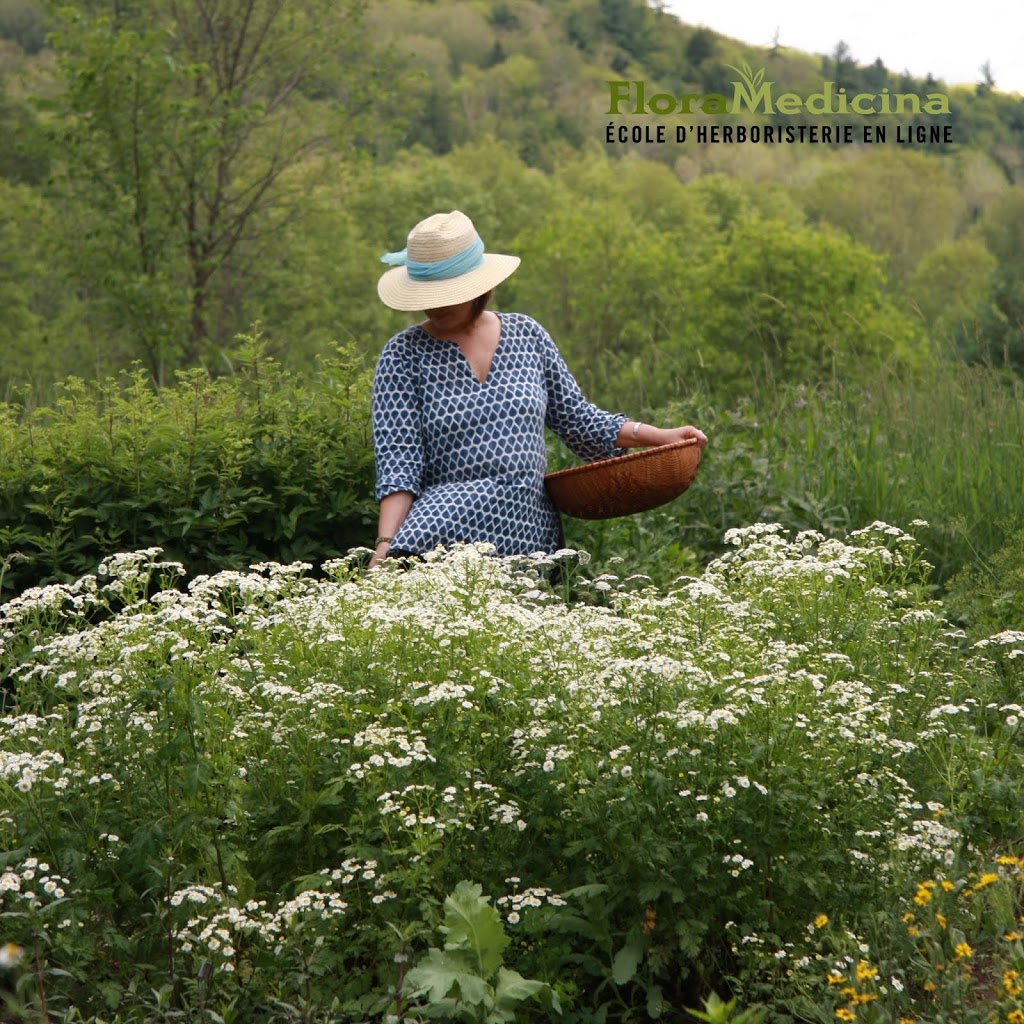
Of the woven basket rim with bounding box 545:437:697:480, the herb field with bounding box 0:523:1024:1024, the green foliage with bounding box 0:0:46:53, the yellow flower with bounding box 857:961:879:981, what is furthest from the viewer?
the green foliage with bounding box 0:0:46:53

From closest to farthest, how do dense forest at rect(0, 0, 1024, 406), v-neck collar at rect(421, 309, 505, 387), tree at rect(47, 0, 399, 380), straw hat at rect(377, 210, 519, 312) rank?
straw hat at rect(377, 210, 519, 312)
v-neck collar at rect(421, 309, 505, 387)
tree at rect(47, 0, 399, 380)
dense forest at rect(0, 0, 1024, 406)

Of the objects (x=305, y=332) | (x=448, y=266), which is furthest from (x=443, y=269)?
(x=305, y=332)

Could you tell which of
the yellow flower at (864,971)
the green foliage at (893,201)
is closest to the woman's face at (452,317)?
the yellow flower at (864,971)

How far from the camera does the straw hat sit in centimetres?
516

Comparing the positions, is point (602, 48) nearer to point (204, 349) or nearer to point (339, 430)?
point (204, 349)

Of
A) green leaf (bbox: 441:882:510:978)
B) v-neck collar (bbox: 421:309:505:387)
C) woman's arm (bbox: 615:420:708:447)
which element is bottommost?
green leaf (bbox: 441:882:510:978)

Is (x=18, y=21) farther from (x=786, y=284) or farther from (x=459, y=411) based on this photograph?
(x=459, y=411)

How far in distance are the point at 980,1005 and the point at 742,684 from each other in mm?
790

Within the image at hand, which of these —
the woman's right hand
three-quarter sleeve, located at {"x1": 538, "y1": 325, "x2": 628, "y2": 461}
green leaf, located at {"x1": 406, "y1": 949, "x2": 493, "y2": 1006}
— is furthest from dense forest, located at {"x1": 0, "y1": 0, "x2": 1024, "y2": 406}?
green leaf, located at {"x1": 406, "y1": 949, "x2": 493, "y2": 1006}

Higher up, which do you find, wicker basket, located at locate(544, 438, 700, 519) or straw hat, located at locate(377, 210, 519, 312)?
straw hat, located at locate(377, 210, 519, 312)

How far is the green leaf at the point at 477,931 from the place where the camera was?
2.74 m

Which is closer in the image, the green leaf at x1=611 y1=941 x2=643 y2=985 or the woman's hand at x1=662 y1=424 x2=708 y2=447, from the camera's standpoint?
the green leaf at x1=611 y1=941 x2=643 y2=985

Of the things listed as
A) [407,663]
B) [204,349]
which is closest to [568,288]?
[204,349]

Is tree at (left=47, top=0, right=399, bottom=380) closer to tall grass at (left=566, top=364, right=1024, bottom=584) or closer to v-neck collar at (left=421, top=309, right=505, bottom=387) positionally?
tall grass at (left=566, top=364, right=1024, bottom=584)
